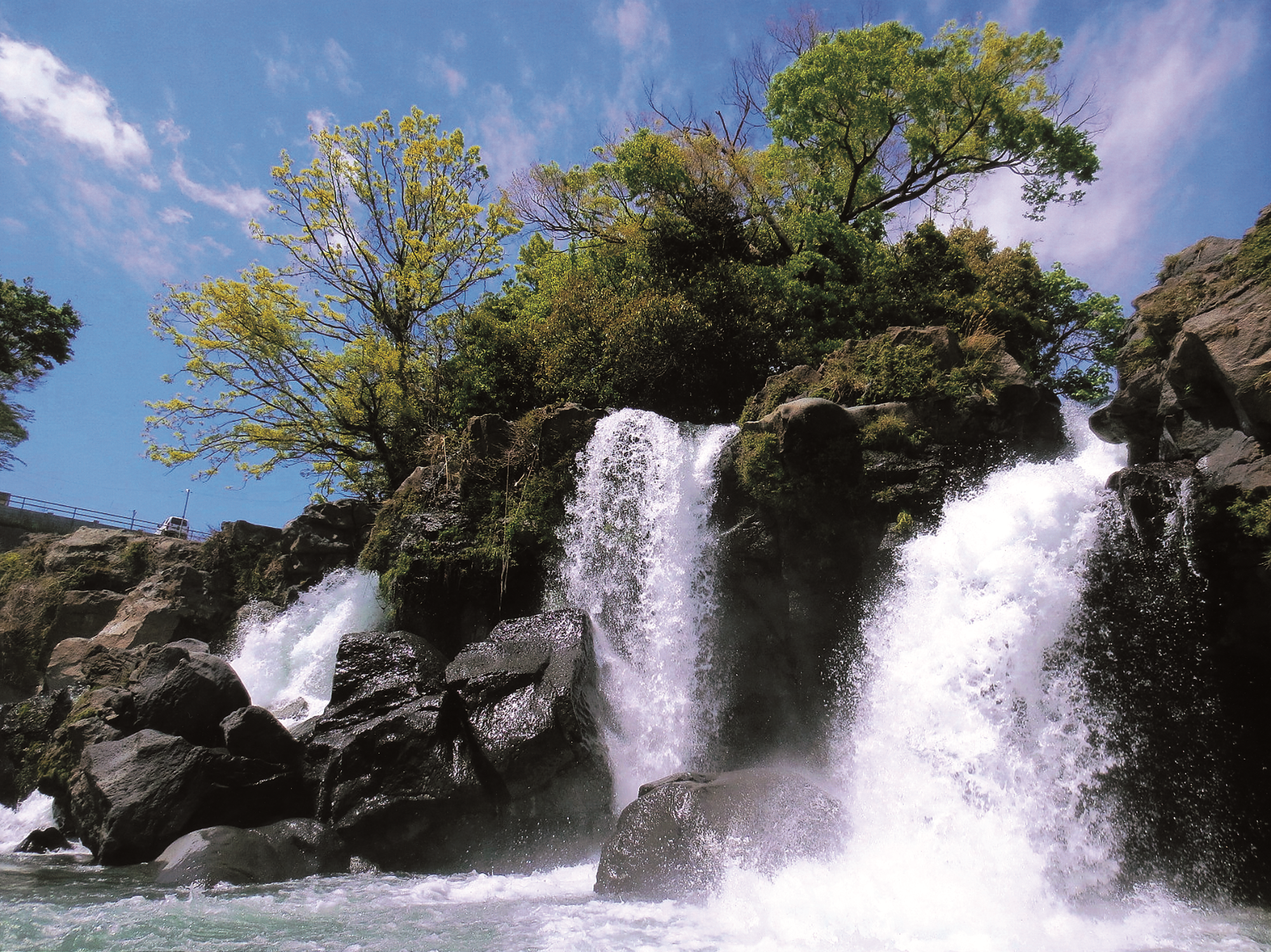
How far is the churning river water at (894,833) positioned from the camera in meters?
5.48

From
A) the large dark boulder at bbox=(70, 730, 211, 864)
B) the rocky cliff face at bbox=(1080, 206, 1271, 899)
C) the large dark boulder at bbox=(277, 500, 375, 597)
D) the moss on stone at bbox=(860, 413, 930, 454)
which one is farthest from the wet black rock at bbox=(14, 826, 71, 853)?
the rocky cliff face at bbox=(1080, 206, 1271, 899)

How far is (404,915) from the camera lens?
6152 millimetres

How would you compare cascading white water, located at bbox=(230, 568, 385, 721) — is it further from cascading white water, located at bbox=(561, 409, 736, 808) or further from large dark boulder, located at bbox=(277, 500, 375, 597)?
cascading white water, located at bbox=(561, 409, 736, 808)

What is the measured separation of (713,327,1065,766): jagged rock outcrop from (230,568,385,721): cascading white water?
7.27 m

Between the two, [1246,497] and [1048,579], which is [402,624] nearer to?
[1048,579]

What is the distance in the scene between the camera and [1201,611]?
725 cm

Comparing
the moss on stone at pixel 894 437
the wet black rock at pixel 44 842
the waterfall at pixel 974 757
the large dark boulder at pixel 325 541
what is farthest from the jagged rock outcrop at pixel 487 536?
the waterfall at pixel 974 757

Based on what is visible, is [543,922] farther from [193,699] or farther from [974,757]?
[193,699]

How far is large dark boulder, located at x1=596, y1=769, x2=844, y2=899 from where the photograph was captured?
21.8ft

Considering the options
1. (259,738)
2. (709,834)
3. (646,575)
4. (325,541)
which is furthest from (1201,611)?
(325,541)

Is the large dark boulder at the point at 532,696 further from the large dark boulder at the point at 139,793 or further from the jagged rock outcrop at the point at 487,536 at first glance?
the large dark boulder at the point at 139,793

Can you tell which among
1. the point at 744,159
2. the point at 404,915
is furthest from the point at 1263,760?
the point at 744,159

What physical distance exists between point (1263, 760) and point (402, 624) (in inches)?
464

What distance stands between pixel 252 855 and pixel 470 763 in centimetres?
243
